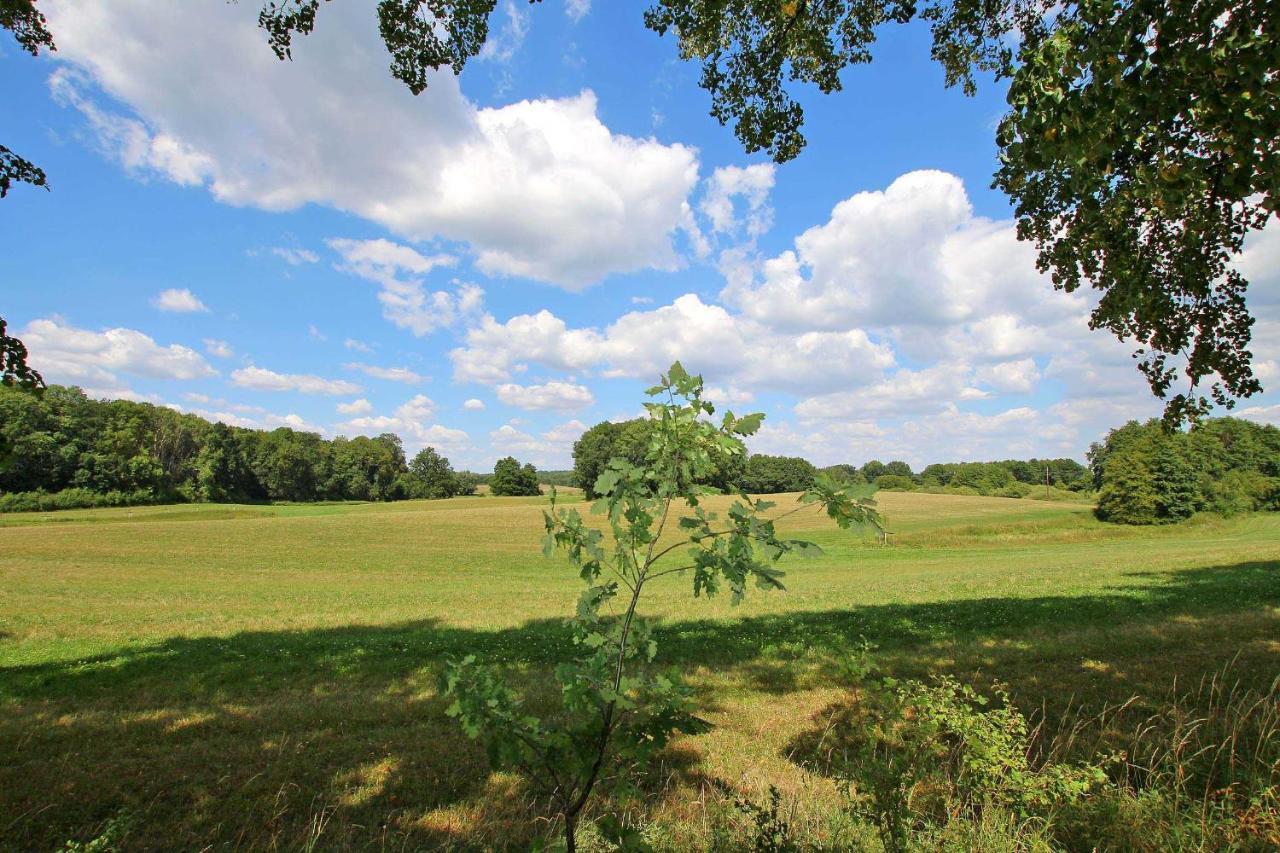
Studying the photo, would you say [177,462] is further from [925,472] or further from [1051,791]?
[925,472]

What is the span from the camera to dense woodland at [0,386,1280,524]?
180 ft

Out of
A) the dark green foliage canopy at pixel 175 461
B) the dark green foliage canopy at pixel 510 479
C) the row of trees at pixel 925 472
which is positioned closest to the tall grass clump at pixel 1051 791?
the row of trees at pixel 925 472

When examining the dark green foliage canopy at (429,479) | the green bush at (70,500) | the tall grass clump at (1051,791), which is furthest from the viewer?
the dark green foliage canopy at (429,479)

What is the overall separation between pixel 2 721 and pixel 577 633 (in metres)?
7.95

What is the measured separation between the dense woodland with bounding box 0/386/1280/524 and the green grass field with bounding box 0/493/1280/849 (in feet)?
75.5

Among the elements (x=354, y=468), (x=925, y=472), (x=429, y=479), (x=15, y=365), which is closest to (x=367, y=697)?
(x=15, y=365)

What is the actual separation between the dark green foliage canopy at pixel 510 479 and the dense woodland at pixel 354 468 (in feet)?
0.76

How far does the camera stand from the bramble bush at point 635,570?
217 centimetres

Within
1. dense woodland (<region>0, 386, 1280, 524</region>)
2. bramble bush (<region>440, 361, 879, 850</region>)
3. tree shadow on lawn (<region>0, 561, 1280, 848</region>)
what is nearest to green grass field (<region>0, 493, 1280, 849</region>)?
tree shadow on lawn (<region>0, 561, 1280, 848</region>)

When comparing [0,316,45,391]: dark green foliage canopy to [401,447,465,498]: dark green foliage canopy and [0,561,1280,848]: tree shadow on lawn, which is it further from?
[401,447,465,498]: dark green foliage canopy

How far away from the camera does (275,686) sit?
7887 millimetres

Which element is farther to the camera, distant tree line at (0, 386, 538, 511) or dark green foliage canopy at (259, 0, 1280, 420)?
distant tree line at (0, 386, 538, 511)

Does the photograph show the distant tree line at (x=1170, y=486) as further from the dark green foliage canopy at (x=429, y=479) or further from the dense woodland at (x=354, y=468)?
the dark green foliage canopy at (x=429, y=479)

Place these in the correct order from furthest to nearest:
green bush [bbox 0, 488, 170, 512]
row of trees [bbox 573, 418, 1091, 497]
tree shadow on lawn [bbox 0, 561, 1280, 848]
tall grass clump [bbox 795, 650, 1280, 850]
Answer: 1. row of trees [bbox 573, 418, 1091, 497]
2. green bush [bbox 0, 488, 170, 512]
3. tree shadow on lawn [bbox 0, 561, 1280, 848]
4. tall grass clump [bbox 795, 650, 1280, 850]
